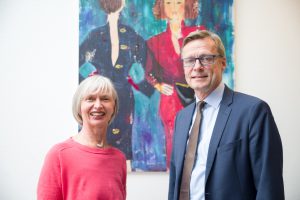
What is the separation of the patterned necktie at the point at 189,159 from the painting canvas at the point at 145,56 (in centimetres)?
76

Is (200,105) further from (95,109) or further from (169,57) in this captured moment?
(169,57)

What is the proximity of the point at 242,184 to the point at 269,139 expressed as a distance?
0.84 ft

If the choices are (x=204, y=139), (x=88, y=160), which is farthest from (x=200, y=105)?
(x=88, y=160)

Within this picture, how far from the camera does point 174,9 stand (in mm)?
2350

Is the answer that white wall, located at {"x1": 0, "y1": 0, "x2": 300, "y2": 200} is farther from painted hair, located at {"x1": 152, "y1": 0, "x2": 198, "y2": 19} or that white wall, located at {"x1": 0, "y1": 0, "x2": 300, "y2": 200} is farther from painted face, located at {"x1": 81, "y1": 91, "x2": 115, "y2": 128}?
painted face, located at {"x1": 81, "y1": 91, "x2": 115, "y2": 128}

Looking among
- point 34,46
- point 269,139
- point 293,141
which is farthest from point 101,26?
point 293,141

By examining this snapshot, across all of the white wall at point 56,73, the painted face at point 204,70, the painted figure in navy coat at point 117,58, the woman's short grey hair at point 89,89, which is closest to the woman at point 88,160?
the woman's short grey hair at point 89,89

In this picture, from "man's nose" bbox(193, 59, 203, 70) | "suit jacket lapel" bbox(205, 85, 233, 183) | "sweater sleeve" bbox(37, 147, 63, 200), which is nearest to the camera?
"sweater sleeve" bbox(37, 147, 63, 200)

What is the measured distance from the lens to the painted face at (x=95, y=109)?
1435mm

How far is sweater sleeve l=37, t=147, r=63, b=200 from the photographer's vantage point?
1.27 m

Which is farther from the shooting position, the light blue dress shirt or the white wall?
the white wall

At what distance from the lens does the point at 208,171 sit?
4.50 ft

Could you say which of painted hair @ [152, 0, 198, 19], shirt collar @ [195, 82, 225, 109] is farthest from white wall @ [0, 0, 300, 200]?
shirt collar @ [195, 82, 225, 109]

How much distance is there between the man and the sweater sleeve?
0.64 metres
